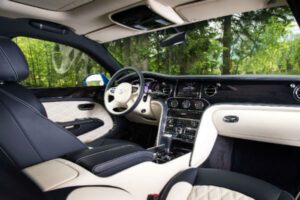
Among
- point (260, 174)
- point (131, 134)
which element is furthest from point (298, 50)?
point (131, 134)

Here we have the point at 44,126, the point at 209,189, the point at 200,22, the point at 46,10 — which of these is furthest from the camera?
the point at 200,22

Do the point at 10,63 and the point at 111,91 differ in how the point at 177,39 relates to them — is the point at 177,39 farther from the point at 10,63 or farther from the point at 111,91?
the point at 10,63

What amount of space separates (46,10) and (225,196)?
5.61 ft

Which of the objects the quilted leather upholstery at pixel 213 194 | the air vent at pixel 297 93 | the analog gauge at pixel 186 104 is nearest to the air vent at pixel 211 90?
the analog gauge at pixel 186 104

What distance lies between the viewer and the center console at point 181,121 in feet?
5.81

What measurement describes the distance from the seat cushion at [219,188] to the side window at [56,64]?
153 centimetres

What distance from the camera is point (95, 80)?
2.61 metres

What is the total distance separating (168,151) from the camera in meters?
1.80

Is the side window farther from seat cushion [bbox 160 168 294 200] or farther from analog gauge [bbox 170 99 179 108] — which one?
seat cushion [bbox 160 168 294 200]

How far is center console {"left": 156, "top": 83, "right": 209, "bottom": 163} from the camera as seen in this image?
1772mm

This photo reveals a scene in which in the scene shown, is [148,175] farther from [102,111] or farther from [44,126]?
[102,111]

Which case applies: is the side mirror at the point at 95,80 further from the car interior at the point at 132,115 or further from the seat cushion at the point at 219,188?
the seat cushion at the point at 219,188

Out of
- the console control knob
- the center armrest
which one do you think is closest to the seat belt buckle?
→ the center armrest

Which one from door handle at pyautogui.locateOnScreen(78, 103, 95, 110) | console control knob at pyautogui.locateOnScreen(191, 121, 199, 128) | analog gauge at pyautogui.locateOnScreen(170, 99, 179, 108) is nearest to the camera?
console control knob at pyautogui.locateOnScreen(191, 121, 199, 128)
